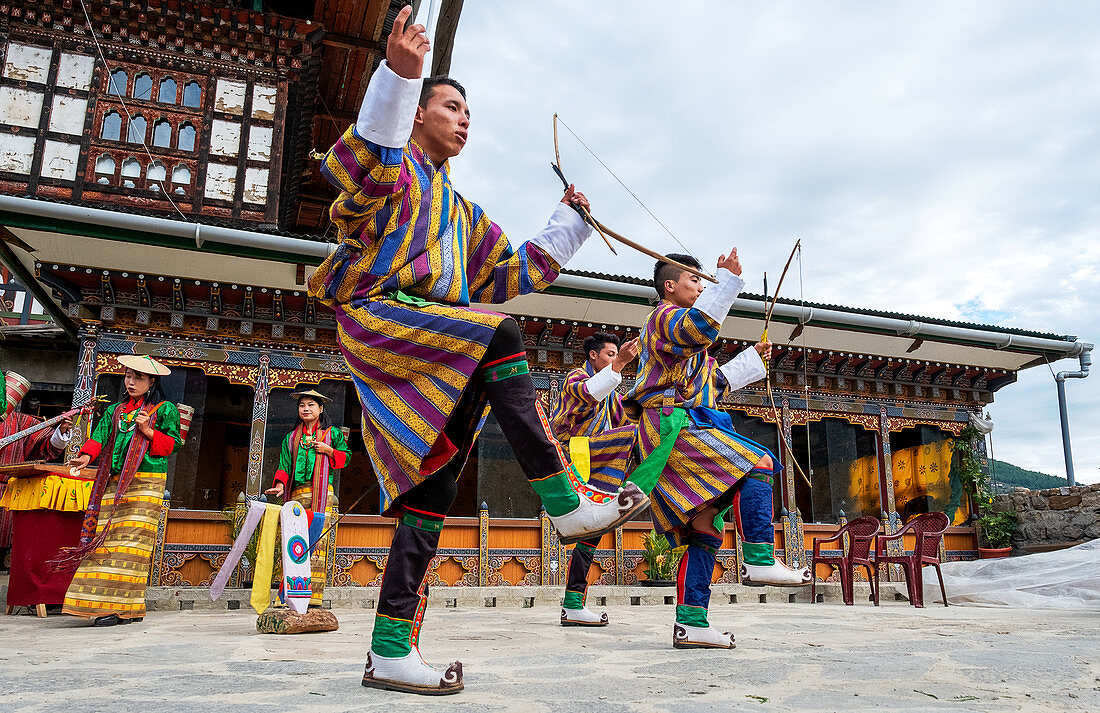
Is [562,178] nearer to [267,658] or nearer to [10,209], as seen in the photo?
[267,658]

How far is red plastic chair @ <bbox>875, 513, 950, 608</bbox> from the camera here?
25.2 feet

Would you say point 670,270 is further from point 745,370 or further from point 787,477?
point 787,477

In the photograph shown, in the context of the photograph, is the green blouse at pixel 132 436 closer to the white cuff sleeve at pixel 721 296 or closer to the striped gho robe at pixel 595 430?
the striped gho robe at pixel 595 430

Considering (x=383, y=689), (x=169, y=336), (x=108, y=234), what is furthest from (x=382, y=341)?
(x=169, y=336)

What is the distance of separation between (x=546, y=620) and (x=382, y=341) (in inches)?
144

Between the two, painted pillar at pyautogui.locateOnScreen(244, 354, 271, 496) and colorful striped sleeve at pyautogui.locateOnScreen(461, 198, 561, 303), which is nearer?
colorful striped sleeve at pyautogui.locateOnScreen(461, 198, 561, 303)

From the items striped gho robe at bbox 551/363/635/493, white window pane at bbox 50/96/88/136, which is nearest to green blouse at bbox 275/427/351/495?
striped gho robe at bbox 551/363/635/493

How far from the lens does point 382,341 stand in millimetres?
2129

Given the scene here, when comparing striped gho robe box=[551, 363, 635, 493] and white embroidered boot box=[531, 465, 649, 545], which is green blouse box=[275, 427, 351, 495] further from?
white embroidered boot box=[531, 465, 649, 545]

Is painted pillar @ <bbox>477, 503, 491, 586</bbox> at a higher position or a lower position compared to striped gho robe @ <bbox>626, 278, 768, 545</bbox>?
lower

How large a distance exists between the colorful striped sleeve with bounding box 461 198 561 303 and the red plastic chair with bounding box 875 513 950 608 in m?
6.59

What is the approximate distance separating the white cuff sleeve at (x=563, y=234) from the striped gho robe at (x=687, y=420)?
0.97 metres

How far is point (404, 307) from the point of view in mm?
2125

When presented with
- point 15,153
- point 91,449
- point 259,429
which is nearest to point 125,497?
point 91,449
